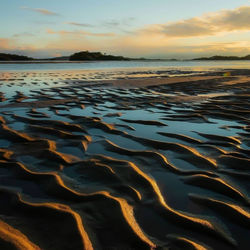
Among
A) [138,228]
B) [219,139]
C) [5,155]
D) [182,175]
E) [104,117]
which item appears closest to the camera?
[138,228]

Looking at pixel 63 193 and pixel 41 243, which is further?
pixel 63 193

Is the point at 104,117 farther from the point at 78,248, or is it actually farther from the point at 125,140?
the point at 78,248

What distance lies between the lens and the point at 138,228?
2.46 metres

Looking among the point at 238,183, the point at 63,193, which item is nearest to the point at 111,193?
the point at 63,193

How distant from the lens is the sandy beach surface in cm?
235

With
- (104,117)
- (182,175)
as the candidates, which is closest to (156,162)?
(182,175)

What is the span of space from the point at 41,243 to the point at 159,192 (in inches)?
59.1

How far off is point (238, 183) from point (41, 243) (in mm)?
2517

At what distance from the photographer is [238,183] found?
3.39 meters

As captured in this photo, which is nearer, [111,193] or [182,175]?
[111,193]

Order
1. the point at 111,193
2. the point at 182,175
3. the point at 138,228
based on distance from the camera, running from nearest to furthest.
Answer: the point at 138,228
the point at 111,193
the point at 182,175

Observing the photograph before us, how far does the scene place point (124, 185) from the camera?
333 centimetres

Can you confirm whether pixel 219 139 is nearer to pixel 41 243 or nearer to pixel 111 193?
pixel 111 193

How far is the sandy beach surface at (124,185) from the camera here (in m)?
2.35
